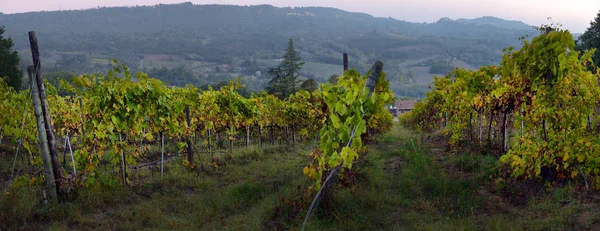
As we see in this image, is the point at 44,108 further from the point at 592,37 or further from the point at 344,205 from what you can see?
the point at 592,37

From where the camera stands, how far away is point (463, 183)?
6.47 meters

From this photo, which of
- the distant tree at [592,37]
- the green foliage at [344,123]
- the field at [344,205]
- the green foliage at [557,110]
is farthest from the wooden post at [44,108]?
the distant tree at [592,37]

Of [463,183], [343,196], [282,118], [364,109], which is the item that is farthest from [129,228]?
[282,118]

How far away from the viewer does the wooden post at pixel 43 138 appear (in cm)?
560

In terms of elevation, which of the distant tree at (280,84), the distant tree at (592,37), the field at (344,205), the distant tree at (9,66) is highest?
the distant tree at (592,37)

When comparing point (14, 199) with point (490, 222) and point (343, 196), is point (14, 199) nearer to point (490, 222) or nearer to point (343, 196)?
point (343, 196)

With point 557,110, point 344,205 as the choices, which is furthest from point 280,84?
point 557,110

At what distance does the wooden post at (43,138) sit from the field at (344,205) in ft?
0.87

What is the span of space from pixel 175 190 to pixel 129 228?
6.65ft

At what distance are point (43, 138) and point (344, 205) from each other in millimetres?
4383

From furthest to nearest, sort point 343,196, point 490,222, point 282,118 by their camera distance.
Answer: point 282,118 → point 343,196 → point 490,222

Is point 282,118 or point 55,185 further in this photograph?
point 282,118

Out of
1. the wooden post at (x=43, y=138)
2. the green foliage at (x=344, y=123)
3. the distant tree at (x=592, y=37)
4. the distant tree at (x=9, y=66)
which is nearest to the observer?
the green foliage at (x=344, y=123)

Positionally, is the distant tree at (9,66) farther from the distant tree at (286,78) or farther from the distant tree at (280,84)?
the distant tree at (280,84)
